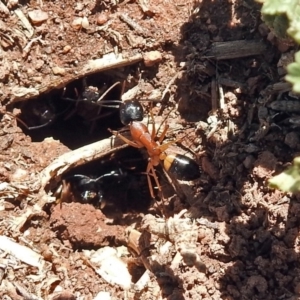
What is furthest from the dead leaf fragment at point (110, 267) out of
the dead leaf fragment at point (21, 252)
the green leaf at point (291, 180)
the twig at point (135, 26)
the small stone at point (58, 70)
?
the green leaf at point (291, 180)

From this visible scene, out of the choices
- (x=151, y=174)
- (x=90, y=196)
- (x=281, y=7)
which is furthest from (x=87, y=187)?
A: (x=281, y=7)

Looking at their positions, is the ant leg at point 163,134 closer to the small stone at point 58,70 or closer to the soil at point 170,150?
the soil at point 170,150

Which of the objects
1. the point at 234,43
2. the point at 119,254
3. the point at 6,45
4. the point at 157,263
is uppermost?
the point at 234,43

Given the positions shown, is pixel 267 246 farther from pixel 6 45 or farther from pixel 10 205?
pixel 6 45

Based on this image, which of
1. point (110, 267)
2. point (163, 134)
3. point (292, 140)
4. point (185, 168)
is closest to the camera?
point (292, 140)

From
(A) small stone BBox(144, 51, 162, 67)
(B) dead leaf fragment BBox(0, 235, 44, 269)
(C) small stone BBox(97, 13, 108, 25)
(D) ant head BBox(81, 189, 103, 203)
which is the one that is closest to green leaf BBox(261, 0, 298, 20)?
(A) small stone BBox(144, 51, 162, 67)

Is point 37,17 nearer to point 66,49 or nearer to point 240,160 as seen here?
point 66,49

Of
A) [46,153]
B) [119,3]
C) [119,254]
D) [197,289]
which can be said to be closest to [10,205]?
[46,153]
